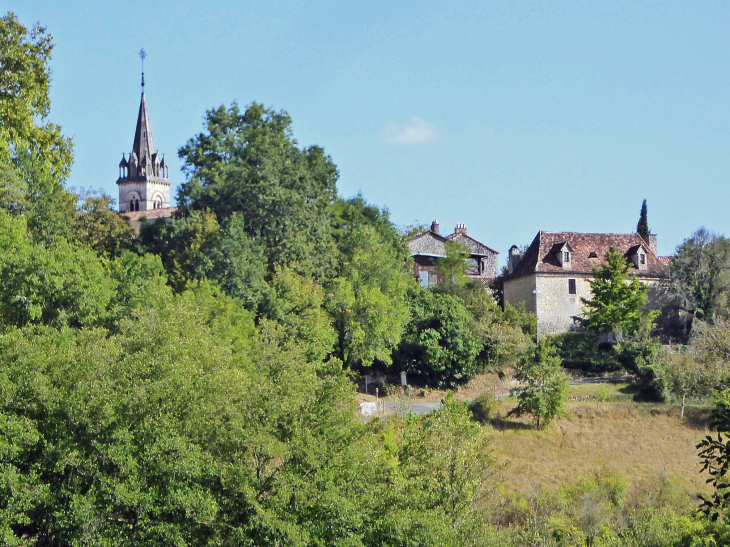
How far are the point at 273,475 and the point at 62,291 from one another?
1483cm

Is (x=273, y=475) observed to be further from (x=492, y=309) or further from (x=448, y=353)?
(x=492, y=309)

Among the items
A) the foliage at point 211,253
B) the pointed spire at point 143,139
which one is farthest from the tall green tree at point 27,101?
the pointed spire at point 143,139

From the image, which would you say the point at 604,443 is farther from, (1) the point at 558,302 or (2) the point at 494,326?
(1) the point at 558,302

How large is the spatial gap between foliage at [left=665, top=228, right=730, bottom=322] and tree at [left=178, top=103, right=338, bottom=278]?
933 inches

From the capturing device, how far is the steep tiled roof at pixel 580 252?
2329 inches

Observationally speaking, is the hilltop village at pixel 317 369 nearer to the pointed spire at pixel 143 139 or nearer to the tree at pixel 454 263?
the tree at pixel 454 263

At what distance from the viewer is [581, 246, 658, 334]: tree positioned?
54000 mm

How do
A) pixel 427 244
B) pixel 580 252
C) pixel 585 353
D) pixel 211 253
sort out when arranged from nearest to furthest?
pixel 211 253 → pixel 585 353 → pixel 580 252 → pixel 427 244

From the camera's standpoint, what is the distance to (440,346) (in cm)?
4791

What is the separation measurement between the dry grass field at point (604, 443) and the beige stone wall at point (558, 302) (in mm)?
11382

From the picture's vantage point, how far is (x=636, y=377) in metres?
50.2

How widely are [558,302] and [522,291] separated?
2.96m

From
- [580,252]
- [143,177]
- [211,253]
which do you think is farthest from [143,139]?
[211,253]

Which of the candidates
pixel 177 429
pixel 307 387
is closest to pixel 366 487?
pixel 307 387
